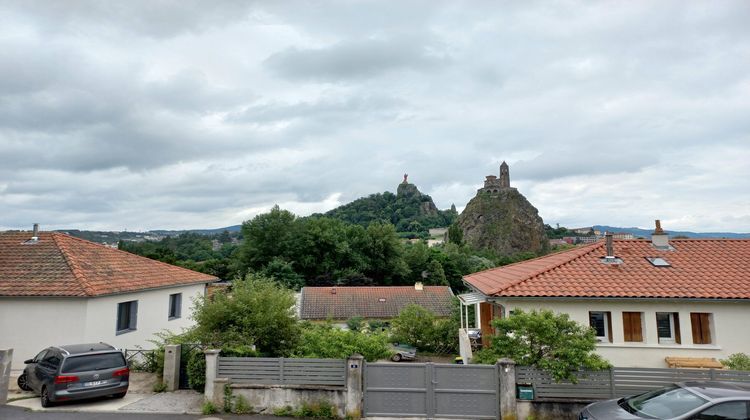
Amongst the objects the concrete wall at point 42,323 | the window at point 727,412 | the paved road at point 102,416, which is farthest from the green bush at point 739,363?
Answer: the concrete wall at point 42,323

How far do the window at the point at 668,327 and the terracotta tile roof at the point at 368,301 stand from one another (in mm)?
23591

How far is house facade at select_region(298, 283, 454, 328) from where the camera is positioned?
38188 mm

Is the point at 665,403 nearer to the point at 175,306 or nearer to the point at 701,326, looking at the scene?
the point at 701,326

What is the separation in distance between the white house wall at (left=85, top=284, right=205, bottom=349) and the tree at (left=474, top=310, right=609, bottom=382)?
12.4m

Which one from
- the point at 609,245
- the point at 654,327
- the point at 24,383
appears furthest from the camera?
the point at 609,245

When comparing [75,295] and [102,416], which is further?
[75,295]

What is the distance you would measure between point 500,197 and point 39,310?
14710cm

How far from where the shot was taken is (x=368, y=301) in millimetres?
40594

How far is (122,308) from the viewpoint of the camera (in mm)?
17500

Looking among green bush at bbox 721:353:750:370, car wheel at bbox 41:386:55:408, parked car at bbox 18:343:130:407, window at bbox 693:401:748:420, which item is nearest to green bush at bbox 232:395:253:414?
parked car at bbox 18:343:130:407

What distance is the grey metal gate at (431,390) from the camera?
33.3ft

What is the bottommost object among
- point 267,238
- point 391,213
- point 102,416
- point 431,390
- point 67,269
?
point 102,416

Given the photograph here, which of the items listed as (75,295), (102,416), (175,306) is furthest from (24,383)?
(175,306)

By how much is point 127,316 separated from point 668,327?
2015 cm
